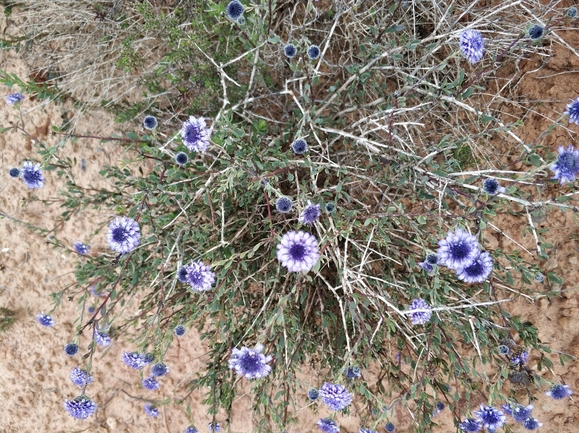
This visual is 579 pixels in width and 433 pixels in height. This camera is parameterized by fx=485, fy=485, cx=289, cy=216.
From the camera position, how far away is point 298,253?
59.3 inches

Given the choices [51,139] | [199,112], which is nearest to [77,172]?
[51,139]

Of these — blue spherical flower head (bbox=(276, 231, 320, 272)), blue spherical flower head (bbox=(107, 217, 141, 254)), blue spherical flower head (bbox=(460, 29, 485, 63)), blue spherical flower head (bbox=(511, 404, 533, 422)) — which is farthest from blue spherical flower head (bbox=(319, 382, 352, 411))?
blue spherical flower head (bbox=(460, 29, 485, 63))

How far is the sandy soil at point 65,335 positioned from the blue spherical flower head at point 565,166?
1085 millimetres

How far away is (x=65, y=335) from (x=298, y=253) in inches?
86.4

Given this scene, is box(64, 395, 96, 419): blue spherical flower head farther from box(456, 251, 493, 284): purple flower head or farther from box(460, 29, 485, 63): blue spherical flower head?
box(460, 29, 485, 63): blue spherical flower head

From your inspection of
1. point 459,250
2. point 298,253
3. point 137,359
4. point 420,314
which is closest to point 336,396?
point 420,314

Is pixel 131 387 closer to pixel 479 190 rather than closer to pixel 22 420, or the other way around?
pixel 22 420

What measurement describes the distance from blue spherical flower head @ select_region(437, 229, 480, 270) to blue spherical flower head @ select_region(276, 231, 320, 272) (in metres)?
0.40

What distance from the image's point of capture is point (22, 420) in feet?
10.5

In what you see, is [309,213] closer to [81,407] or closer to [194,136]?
[194,136]

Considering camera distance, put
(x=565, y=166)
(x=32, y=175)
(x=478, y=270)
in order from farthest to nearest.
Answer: (x=32, y=175), (x=478, y=270), (x=565, y=166)

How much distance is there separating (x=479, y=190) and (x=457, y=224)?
131 millimetres

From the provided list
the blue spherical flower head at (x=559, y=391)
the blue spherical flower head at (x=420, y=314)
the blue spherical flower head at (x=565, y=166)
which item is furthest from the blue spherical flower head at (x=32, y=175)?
the blue spherical flower head at (x=559, y=391)

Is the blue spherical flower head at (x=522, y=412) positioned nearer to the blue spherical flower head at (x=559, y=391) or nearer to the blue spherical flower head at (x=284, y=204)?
the blue spherical flower head at (x=559, y=391)
